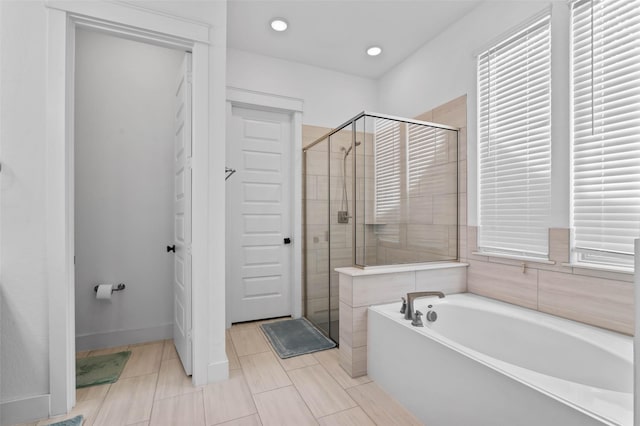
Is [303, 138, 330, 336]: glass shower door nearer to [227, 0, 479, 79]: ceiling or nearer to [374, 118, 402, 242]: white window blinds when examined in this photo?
[374, 118, 402, 242]: white window blinds

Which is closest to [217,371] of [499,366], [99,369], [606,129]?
[99,369]

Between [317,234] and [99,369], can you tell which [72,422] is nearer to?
[99,369]

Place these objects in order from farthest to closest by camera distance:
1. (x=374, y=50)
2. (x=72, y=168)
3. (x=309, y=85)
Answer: (x=309, y=85) → (x=374, y=50) → (x=72, y=168)

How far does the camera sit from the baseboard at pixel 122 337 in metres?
2.41

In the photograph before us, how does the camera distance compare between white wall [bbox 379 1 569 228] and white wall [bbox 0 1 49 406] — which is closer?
white wall [bbox 0 1 49 406]

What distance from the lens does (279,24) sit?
2561 mm

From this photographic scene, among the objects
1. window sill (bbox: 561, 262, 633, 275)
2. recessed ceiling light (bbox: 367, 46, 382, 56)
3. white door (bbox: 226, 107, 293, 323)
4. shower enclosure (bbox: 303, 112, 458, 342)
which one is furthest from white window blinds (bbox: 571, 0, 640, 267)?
white door (bbox: 226, 107, 293, 323)

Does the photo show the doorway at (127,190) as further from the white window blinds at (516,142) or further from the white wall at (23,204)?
the white window blinds at (516,142)

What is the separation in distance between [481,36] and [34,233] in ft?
10.4

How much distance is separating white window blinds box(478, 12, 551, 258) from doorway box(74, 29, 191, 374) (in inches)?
90.1

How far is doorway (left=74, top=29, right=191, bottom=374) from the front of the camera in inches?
95.4

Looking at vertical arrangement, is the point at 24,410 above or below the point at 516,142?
below

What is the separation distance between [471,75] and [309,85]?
1571 millimetres

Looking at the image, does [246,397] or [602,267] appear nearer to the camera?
[602,267]
